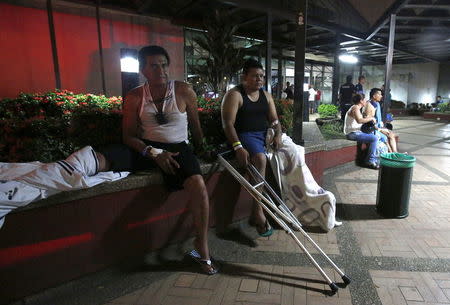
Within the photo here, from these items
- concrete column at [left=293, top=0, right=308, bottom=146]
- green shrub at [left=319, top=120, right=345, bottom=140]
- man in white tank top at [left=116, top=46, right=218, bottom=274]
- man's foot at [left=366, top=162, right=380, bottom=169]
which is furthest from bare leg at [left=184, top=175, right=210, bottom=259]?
green shrub at [left=319, top=120, right=345, bottom=140]

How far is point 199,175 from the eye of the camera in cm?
282

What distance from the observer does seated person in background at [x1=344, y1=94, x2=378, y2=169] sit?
20.9 feet

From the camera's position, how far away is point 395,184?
12.6 feet

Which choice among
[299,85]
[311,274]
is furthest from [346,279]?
[299,85]

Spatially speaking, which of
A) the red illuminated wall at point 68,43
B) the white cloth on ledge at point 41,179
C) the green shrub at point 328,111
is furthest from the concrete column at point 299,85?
the red illuminated wall at point 68,43

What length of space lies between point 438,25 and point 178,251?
12.4m

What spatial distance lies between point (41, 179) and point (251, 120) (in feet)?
7.35

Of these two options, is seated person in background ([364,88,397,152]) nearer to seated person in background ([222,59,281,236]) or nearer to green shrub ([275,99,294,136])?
green shrub ([275,99,294,136])

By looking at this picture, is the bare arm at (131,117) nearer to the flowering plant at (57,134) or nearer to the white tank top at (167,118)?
the white tank top at (167,118)

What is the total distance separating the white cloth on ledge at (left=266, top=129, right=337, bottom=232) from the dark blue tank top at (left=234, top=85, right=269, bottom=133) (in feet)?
0.63

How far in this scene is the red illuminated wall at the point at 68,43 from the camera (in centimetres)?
769

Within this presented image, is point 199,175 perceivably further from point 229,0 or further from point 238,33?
point 238,33

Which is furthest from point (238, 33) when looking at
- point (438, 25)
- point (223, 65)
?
point (438, 25)

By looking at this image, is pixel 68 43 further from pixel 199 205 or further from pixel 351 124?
pixel 199 205
